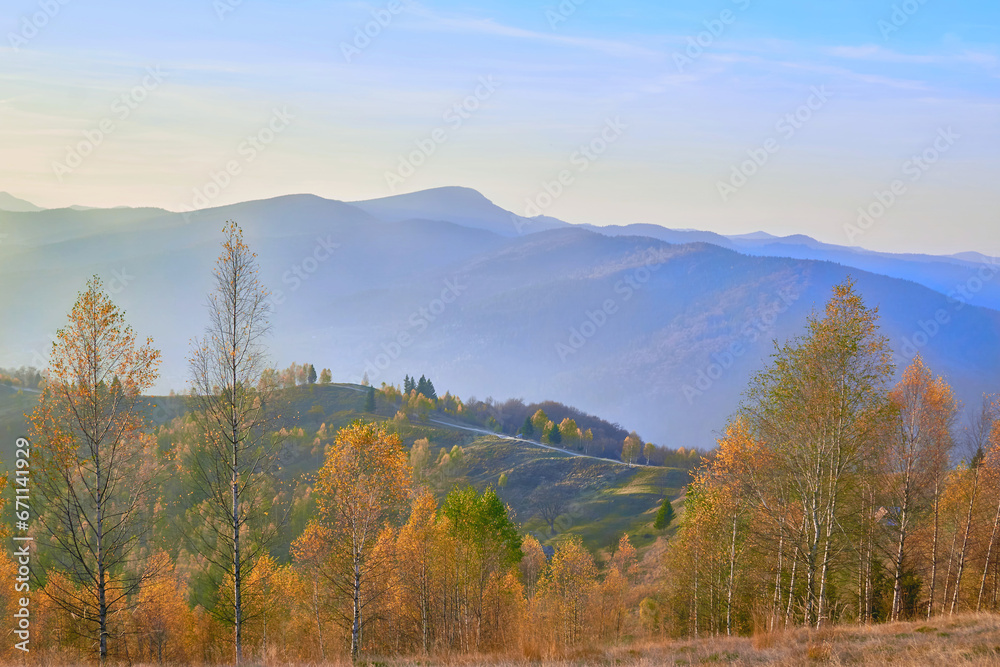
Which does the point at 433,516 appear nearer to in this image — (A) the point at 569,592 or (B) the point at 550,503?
(A) the point at 569,592

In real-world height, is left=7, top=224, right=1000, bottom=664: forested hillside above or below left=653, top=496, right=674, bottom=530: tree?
above

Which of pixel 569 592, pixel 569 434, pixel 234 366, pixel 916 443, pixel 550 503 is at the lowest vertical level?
pixel 550 503

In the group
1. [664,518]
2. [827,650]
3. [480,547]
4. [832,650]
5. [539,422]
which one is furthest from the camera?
[539,422]

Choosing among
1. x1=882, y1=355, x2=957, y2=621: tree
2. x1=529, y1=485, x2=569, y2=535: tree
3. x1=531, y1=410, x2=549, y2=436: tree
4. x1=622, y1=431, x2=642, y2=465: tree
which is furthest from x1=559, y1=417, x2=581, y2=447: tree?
x1=882, y1=355, x2=957, y2=621: tree

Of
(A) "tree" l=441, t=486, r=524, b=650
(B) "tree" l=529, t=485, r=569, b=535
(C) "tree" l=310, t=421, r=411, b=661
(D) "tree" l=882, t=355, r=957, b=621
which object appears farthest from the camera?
(B) "tree" l=529, t=485, r=569, b=535

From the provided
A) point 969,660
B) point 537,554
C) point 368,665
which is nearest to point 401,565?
point 368,665

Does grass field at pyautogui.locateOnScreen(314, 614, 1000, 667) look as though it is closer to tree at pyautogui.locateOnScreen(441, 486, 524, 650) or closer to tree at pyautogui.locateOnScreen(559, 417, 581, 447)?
tree at pyautogui.locateOnScreen(441, 486, 524, 650)

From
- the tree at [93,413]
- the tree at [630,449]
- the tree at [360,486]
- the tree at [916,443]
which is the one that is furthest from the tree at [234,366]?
the tree at [630,449]

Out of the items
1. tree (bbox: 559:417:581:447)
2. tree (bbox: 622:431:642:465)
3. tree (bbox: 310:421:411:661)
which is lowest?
tree (bbox: 622:431:642:465)

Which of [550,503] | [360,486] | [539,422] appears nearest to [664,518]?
[550,503]

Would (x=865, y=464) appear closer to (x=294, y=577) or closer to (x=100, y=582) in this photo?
(x=100, y=582)

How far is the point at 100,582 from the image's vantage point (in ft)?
64.0

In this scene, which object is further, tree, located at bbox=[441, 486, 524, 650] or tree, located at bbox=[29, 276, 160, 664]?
tree, located at bbox=[441, 486, 524, 650]

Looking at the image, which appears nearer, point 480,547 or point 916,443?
point 916,443
